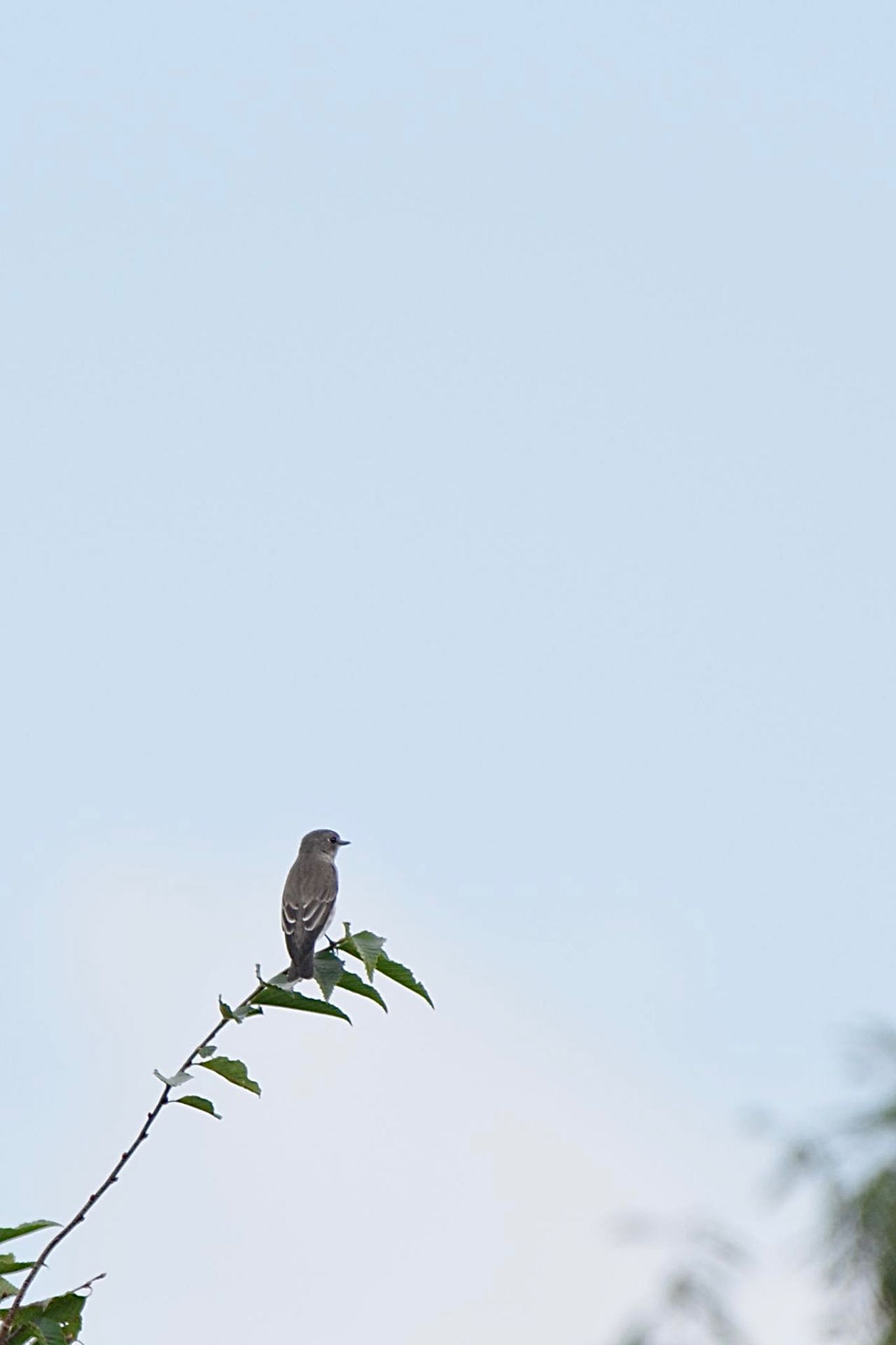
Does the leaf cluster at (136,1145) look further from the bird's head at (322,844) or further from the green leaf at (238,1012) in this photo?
the bird's head at (322,844)

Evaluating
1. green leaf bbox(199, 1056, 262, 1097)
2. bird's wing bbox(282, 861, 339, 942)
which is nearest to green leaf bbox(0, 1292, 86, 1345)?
green leaf bbox(199, 1056, 262, 1097)

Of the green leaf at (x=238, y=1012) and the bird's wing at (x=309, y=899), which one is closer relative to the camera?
the green leaf at (x=238, y=1012)

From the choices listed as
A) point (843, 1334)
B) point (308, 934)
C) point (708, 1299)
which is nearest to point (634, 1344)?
point (708, 1299)

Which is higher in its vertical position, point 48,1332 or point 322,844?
point 322,844

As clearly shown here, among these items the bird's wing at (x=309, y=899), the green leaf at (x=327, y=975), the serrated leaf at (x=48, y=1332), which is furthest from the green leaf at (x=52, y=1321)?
the bird's wing at (x=309, y=899)

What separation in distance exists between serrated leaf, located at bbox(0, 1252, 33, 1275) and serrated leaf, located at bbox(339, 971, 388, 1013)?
1.36m

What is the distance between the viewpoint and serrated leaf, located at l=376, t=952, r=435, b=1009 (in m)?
5.43

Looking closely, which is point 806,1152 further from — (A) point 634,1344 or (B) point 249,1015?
(B) point 249,1015

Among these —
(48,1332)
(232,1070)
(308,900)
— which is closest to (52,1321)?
(48,1332)

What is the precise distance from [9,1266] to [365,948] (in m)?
1.54

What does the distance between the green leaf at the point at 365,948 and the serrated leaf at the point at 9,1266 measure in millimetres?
1416

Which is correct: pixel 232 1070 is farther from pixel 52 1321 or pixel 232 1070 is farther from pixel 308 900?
pixel 308 900

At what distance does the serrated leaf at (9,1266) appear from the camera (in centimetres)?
433

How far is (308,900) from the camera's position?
12695 millimetres
